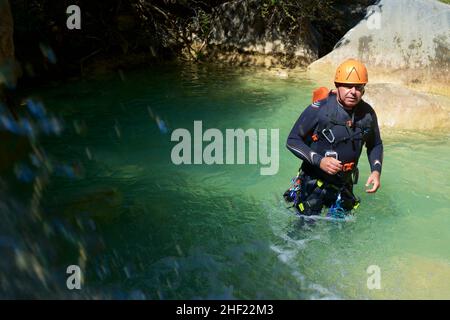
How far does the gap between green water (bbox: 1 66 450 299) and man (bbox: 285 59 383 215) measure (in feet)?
1.94

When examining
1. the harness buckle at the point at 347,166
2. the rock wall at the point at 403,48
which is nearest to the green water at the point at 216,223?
the harness buckle at the point at 347,166

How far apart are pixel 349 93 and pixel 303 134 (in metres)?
0.49

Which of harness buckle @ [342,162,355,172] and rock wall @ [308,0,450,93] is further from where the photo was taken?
rock wall @ [308,0,450,93]

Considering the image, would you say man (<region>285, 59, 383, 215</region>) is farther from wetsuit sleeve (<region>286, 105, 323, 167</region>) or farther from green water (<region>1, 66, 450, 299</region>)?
green water (<region>1, 66, 450, 299</region>)

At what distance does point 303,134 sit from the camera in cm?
423

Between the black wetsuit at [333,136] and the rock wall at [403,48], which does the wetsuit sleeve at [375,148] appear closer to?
the black wetsuit at [333,136]

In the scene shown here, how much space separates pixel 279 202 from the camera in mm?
5617

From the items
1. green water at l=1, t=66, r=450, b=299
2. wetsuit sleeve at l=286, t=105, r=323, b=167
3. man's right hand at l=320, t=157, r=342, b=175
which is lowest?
green water at l=1, t=66, r=450, b=299

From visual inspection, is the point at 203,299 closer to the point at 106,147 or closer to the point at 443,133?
the point at 106,147

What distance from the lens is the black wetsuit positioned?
4133mm

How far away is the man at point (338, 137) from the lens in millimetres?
4047

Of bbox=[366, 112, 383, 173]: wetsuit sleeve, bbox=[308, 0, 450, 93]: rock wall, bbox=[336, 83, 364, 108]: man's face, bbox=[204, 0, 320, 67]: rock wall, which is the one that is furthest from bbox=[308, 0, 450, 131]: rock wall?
bbox=[336, 83, 364, 108]: man's face

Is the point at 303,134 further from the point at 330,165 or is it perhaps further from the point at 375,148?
the point at 375,148

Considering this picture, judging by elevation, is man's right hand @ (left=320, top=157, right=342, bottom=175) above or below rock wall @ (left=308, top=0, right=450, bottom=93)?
below
